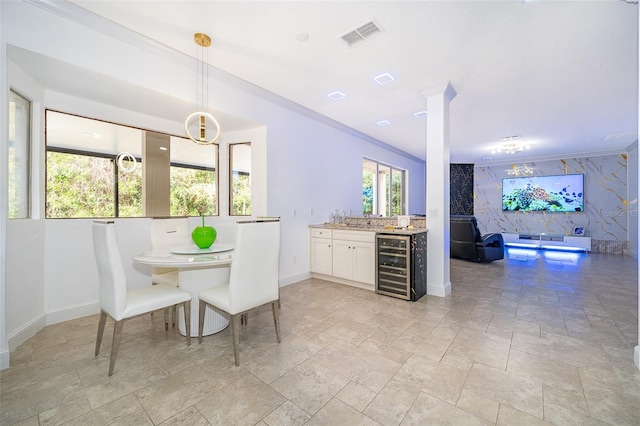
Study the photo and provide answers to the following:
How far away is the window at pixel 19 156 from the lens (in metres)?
2.40

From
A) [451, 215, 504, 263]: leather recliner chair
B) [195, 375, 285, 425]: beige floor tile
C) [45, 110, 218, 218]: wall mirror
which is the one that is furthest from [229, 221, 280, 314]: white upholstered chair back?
[451, 215, 504, 263]: leather recliner chair

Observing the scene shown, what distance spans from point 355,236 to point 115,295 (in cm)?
298

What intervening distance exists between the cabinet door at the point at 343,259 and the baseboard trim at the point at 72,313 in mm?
3116

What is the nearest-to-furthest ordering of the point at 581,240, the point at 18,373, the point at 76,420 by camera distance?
the point at 76,420
the point at 18,373
the point at 581,240

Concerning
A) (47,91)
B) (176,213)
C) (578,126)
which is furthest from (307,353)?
(578,126)

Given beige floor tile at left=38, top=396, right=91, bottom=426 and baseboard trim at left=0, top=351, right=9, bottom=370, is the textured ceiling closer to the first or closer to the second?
baseboard trim at left=0, top=351, right=9, bottom=370

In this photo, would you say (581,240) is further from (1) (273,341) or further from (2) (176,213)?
(2) (176,213)

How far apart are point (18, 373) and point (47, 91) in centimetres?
267

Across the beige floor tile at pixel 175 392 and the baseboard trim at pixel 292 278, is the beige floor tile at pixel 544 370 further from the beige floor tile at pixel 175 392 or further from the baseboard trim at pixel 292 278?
the baseboard trim at pixel 292 278

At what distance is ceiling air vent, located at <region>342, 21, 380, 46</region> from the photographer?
249cm

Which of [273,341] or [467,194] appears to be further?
[467,194]

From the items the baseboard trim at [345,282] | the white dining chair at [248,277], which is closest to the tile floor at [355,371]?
the white dining chair at [248,277]

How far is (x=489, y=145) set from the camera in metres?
7.00

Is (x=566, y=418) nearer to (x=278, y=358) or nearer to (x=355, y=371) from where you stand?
(x=355, y=371)
